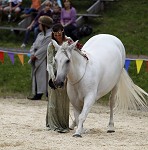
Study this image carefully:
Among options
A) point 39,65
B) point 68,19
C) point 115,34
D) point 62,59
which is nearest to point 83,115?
point 62,59

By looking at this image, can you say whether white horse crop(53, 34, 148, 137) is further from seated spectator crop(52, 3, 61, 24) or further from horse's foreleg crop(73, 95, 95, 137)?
seated spectator crop(52, 3, 61, 24)

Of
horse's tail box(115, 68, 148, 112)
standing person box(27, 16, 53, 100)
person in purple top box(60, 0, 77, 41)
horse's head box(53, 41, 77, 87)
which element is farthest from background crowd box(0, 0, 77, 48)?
horse's head box(53, 41, 77, 87)

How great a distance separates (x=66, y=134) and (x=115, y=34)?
406 inches

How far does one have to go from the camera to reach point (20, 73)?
16984mm

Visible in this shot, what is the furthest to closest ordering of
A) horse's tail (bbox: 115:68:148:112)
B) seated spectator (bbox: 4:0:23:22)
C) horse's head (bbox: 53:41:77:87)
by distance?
1. seated spectator (bbox: 4:0:23:22)
2. horse's tail (bbox: 115:68:148:112)
3. horse's head (bbox: 53:41:77:87)

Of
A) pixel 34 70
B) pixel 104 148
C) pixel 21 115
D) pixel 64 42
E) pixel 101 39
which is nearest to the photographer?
pixel 104 148

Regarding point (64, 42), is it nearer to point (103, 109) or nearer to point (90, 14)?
point (103, 109)

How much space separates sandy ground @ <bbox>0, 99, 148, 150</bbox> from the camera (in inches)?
342

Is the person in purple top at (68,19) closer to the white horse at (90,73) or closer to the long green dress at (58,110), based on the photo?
the white horse at (90,73)

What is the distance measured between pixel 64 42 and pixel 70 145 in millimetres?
1567

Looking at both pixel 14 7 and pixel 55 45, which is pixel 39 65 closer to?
pixel 55 45

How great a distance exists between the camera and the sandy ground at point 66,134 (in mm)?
8695

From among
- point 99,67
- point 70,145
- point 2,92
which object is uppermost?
point 99,67

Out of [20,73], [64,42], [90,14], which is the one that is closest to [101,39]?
[64,42]
